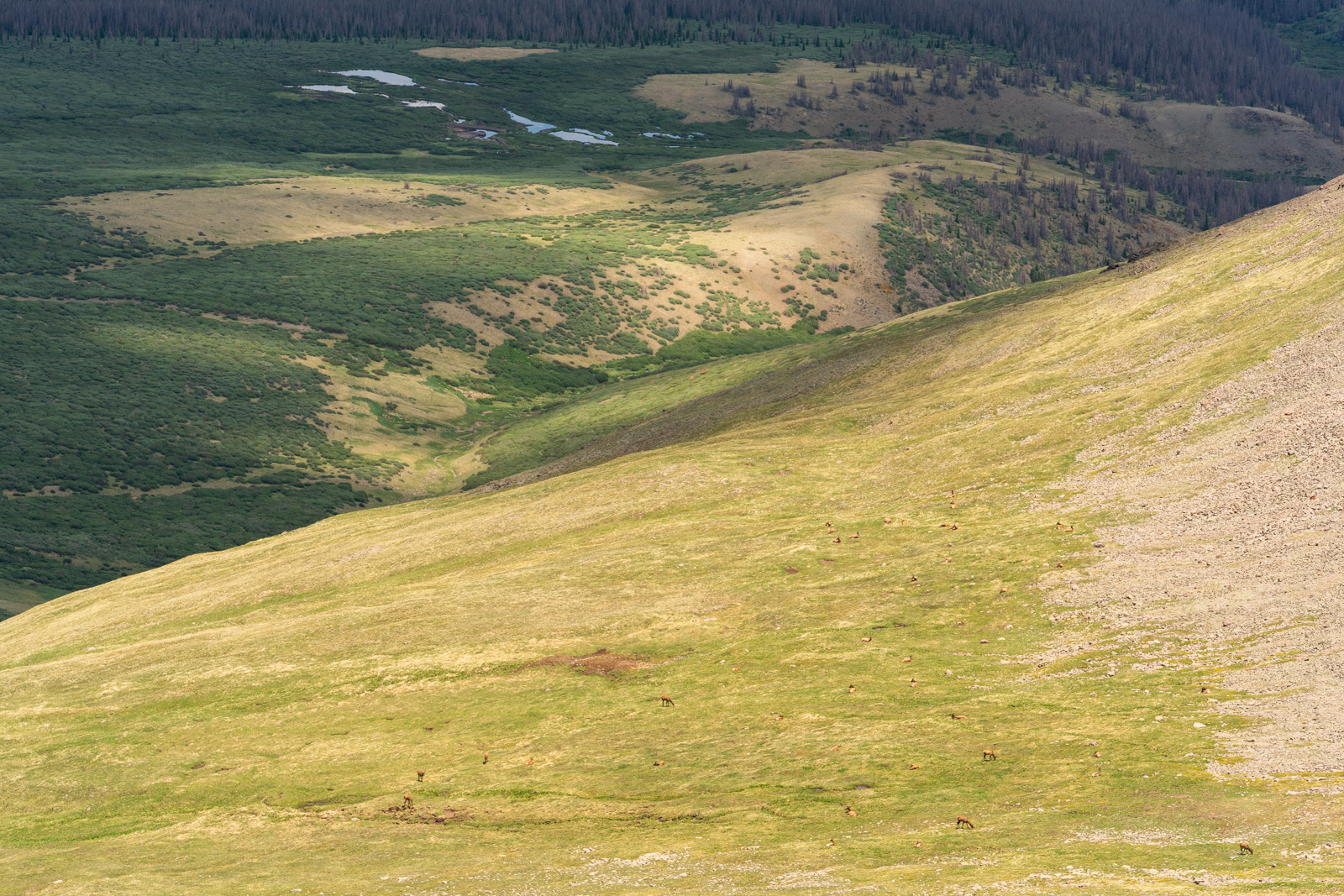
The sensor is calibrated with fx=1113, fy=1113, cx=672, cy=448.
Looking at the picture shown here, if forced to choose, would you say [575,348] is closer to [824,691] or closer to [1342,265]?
[1342,265]

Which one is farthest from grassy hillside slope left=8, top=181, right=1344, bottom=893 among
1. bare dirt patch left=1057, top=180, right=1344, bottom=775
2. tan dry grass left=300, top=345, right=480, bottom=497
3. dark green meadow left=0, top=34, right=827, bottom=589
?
tan dry grass left=300, top=345, right=480, bottom=497

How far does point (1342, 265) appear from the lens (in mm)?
44969

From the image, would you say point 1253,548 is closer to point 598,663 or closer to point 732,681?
point 732,681

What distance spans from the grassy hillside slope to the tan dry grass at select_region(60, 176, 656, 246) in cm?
11041

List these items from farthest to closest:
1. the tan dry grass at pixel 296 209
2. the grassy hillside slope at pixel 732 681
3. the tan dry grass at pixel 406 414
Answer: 1. the tan dry grass at pixel 296 209
2. the tan dry grass at pixel 406 414
3. the grassy hillside slope at pixel 732 681

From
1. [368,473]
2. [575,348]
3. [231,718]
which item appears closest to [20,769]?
[231,718]

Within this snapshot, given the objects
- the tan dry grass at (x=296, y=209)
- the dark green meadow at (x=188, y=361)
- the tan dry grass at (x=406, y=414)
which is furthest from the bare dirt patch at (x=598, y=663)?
the tan dry grass at (x=296, y=209)

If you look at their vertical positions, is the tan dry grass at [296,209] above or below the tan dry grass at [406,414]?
above

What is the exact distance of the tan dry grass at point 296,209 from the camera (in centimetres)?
15362

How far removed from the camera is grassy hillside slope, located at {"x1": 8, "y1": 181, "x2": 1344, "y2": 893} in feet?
72.6

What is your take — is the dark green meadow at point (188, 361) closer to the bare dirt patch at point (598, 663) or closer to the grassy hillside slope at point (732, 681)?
the grassy hillside slope at point (732, 681)

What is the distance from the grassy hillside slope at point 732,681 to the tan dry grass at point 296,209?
4347 inches

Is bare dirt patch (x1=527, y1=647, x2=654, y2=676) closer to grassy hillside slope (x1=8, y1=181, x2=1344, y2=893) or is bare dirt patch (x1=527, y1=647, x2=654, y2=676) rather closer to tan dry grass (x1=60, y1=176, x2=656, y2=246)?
grassy hillside slope (x1=8, y1=181, x2=1344, y2=893)

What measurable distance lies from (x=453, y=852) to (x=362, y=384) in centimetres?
9359
